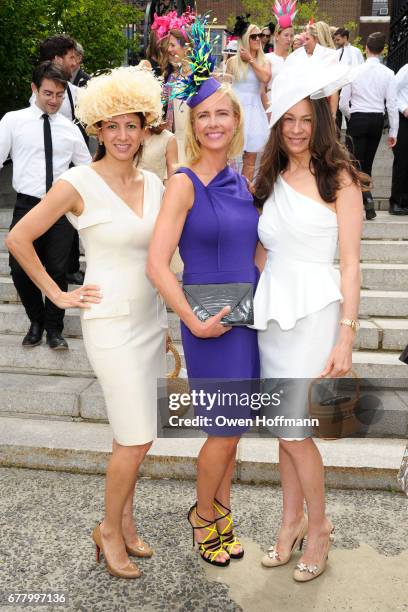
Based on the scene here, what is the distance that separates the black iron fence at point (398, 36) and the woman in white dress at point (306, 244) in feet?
26.0

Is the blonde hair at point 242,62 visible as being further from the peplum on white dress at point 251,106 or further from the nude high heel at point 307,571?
the nude high heel at point 307,571

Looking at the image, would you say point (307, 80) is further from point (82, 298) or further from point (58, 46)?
point (58, 46)

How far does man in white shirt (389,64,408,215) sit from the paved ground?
4545 mm

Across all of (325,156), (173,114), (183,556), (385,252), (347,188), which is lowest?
(183,556)

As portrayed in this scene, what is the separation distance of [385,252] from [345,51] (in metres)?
3.60

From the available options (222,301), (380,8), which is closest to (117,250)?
(222,301)

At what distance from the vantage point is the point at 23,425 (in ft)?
14.4

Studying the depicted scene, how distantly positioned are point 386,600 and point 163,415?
1.24 metres

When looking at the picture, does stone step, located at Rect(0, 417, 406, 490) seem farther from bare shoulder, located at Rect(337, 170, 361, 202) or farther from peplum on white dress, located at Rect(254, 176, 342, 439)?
bare shoulder, located at Rect(337, 170, 361, 202)

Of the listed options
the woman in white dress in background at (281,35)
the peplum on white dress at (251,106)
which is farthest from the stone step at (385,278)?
the woman in white dress in background at (281,35)

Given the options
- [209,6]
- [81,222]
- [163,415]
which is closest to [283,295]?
[163,415]

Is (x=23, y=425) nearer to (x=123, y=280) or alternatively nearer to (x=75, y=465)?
(x=75, y=465)

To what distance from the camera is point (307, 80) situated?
8.57 feet

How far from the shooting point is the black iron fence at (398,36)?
32.0 feet
